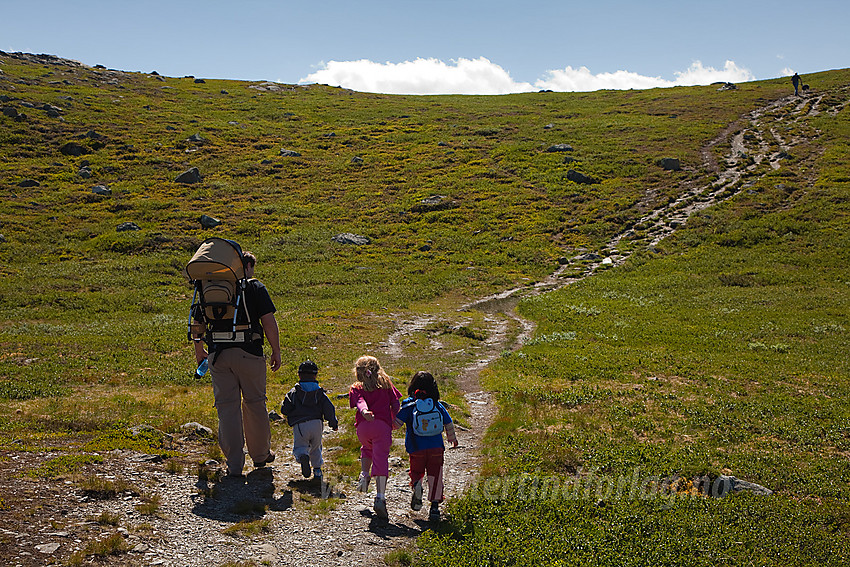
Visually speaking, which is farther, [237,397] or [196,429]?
[196,429]

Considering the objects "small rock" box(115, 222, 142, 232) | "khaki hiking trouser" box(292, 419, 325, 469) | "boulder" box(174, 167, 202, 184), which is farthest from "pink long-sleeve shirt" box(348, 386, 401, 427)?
"boulder" box(174, 167, 202, 184)

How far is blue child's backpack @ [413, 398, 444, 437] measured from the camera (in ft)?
29.9

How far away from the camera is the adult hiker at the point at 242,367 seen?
9.82 m

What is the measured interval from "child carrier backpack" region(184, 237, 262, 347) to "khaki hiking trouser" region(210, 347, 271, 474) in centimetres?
35

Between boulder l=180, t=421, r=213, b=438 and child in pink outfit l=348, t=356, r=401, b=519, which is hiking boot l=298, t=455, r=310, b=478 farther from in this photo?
boulder l=180, t=421, r=213, b=438

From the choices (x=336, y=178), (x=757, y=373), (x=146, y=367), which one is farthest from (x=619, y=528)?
(x=336, y=178)

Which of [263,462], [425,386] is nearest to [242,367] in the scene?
[263,462]

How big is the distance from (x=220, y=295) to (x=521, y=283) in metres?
35.5

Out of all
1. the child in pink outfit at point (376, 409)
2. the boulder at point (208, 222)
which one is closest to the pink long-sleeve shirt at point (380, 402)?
the child in pink outfit at point (376, 409)

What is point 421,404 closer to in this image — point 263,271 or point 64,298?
point 64,298

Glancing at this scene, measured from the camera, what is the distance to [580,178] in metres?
68.2

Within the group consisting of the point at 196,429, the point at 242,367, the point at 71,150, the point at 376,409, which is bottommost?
the point at 196,429

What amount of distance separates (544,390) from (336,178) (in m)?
62.9

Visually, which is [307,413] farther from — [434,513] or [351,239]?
[351,239]
